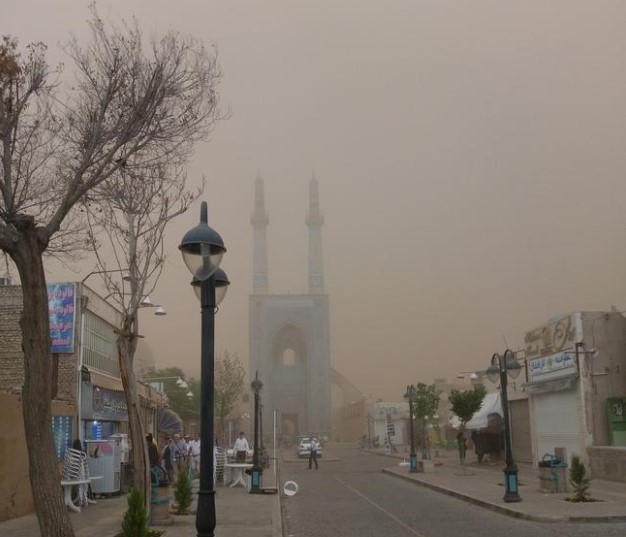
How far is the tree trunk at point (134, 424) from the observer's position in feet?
45.3

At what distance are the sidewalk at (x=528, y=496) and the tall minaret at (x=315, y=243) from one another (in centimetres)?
5891

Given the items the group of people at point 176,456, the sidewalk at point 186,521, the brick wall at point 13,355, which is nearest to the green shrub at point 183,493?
the sidewalk at point 186,521

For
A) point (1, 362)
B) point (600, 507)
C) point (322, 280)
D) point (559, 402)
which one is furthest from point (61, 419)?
point (322, 280)

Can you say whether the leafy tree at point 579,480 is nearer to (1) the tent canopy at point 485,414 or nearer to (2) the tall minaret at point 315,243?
(1) the tent canopy at point 485,414

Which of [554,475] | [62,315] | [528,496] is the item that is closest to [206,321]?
[528,496]

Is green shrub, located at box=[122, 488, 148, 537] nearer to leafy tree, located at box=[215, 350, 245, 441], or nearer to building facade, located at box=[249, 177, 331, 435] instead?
leafy tree, located at box=[215, 350, 245, 441]

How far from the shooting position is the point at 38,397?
32.3ft

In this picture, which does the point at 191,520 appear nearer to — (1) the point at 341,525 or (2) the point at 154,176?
(1) the point at 341,525

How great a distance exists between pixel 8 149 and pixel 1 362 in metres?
11.3

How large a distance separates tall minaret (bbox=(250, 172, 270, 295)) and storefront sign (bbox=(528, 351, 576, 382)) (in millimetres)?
60377

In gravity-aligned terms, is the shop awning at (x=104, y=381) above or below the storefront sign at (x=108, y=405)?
above

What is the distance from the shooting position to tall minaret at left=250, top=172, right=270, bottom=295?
9094 cm

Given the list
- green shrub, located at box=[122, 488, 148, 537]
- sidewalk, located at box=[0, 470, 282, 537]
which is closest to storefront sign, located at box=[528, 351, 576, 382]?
sidewalk, located at box=[0, 470, 282, 537]

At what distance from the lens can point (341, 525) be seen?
606 inches
